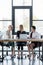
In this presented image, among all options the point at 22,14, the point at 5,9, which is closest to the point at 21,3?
the point at 22,14

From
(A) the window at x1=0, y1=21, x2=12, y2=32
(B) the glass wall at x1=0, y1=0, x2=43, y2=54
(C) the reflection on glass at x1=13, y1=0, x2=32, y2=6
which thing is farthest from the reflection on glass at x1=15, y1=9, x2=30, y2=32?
(A) the window at x1=0, y1=21, x2=12, y2=32

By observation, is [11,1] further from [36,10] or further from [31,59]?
[31,59]

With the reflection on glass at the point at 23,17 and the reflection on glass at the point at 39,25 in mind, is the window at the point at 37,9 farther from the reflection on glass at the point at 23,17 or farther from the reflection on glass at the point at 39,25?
the reflection on glass at the point at 23,17

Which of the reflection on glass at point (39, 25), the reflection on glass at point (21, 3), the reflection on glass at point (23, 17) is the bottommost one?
the reflection on glass at point (39, 25)

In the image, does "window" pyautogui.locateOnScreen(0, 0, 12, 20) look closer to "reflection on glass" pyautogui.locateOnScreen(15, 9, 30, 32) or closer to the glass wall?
the glass wall

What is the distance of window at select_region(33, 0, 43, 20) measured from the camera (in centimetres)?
702

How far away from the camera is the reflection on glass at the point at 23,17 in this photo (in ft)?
23.4

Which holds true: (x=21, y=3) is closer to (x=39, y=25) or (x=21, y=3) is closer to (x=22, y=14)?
(x=22, y=14)

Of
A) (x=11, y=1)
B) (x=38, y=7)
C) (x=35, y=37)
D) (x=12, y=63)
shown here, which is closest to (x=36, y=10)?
(x=38, y=7)

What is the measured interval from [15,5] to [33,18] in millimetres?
921

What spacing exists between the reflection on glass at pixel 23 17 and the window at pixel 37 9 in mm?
293

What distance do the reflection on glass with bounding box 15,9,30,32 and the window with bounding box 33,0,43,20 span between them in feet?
0.96

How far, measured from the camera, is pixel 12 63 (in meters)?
5.06

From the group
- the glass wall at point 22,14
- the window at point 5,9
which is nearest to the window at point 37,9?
the glass wall at point 22,14
